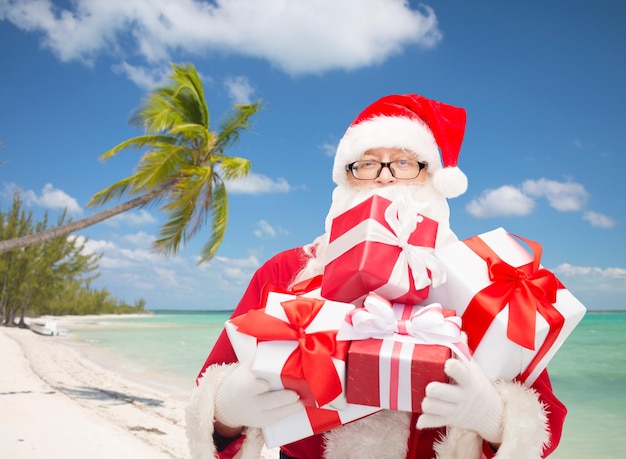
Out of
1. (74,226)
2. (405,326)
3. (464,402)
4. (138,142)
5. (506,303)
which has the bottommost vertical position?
(464,402)

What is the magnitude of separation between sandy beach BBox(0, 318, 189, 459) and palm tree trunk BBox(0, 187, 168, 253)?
2481 mm

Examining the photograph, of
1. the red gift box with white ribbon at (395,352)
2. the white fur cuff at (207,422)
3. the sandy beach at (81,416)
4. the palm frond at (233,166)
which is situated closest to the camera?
the red gift box with white ribbon at (395,352)

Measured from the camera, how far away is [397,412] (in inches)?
63.4

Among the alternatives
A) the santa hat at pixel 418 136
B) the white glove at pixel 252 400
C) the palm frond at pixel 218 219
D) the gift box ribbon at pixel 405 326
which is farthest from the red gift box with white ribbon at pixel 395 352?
the palm frond at pixel 218 219

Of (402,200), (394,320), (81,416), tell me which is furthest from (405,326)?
(81,416)

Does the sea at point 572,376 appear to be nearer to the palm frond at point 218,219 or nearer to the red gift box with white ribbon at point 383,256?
the palm frond at point 218,219

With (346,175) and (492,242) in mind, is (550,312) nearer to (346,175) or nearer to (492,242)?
(492,242)

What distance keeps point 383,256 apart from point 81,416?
7810mm

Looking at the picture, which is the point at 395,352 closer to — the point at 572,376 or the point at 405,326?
the point at 405,326

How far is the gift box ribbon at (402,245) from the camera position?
1.41 m

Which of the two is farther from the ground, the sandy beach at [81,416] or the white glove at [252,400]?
the white glove at [252,400]

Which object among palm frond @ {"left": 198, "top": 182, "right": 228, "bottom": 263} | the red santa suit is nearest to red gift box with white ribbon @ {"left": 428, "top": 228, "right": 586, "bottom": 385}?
the red santa suit

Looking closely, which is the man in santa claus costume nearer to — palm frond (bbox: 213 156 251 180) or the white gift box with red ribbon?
the white gift box with red ribbon

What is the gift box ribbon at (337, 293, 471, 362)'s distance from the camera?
1.26 meters
